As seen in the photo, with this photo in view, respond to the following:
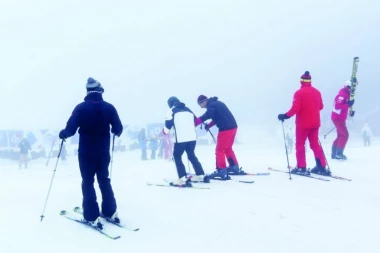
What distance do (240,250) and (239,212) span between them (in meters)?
1.41

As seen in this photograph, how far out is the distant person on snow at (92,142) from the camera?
463cm

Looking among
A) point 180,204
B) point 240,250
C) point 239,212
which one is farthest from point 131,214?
point 240,250

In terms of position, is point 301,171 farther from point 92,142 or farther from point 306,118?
Answer: point 92,142

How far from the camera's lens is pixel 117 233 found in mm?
4461

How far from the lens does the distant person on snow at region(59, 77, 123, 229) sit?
463 cm

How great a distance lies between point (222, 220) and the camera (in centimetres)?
496

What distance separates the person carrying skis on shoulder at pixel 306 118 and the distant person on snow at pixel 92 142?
440 centimetres

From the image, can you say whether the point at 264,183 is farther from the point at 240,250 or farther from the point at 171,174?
the point at 240,250

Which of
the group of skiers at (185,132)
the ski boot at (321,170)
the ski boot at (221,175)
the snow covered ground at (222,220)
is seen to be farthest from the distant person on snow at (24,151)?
the ski boot at (321,170)

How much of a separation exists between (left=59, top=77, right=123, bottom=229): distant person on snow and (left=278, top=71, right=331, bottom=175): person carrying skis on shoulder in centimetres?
440

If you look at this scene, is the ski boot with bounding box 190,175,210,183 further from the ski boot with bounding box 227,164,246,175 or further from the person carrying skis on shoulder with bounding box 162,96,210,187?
the ski boot with bounding box 227,164,246,175

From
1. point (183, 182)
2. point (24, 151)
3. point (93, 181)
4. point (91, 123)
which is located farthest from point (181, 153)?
point (24, 151)

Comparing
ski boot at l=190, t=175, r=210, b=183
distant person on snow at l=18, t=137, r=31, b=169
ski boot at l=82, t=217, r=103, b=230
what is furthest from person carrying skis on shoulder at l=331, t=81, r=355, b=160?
distant person on snow at l=18, t=137, r=31, b=169

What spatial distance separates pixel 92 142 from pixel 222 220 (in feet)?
7.15
